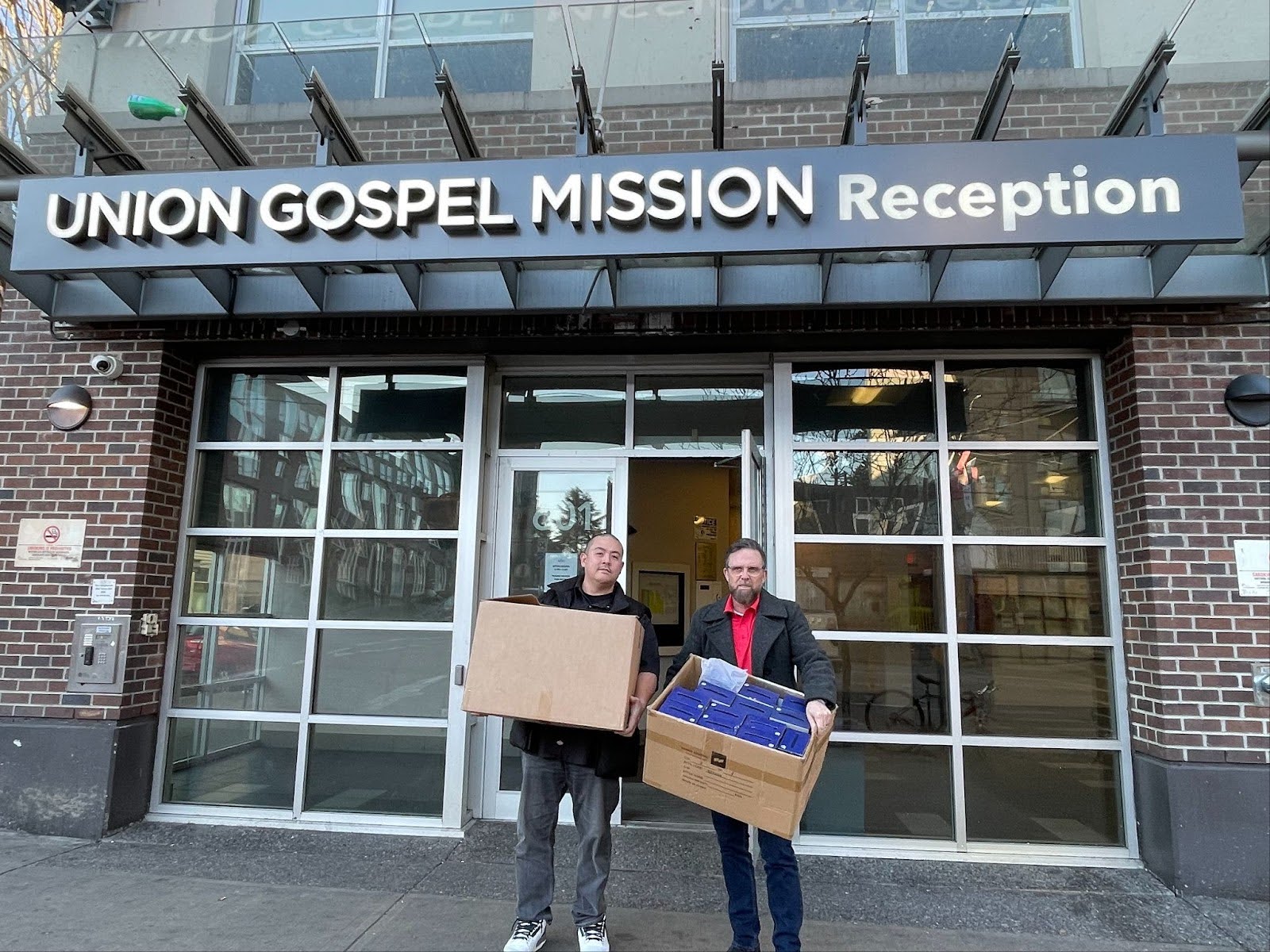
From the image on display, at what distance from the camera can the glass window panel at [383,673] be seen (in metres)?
5.02

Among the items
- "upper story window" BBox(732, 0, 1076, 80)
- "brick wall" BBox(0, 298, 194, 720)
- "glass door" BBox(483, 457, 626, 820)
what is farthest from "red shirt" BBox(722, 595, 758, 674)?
"brick wall" BBox(0, 298, 194, 720)

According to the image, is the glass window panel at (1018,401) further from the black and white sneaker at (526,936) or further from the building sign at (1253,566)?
the black and white sneaker at (526,936)

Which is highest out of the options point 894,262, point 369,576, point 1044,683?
point 894,262

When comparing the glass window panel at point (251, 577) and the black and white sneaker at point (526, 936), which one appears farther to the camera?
the glass window panel at point (251, 577)

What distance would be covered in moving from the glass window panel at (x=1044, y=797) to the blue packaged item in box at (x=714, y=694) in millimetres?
2412

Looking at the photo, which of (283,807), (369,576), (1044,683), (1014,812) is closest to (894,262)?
(1044,683)

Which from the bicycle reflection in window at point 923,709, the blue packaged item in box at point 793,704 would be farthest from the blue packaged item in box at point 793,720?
the bicycle reflection in window at point 923,709

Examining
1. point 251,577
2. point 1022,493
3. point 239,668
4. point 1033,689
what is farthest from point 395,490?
point 1033,689

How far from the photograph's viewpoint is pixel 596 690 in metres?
3.08

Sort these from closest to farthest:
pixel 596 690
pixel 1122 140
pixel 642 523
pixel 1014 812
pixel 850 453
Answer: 1. pixel 596 690
2. pixel 1122 140
3. pixel 1014 812
4. pixel 850 453
5. pixel 642 523

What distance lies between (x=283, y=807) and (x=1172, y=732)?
5.22 meters

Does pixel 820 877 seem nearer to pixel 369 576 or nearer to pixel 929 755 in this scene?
pixel 929 755

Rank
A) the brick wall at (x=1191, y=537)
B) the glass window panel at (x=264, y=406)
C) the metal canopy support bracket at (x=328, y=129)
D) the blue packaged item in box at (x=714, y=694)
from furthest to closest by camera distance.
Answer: the glass window panel at (x=264, y=406)
the brick wall at (x=1191, y=537)
the metal canopy support bracket at (x=328, y=129)
the blue packaged item in box at (x=714, y=694)

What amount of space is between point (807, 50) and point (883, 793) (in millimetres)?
4563
